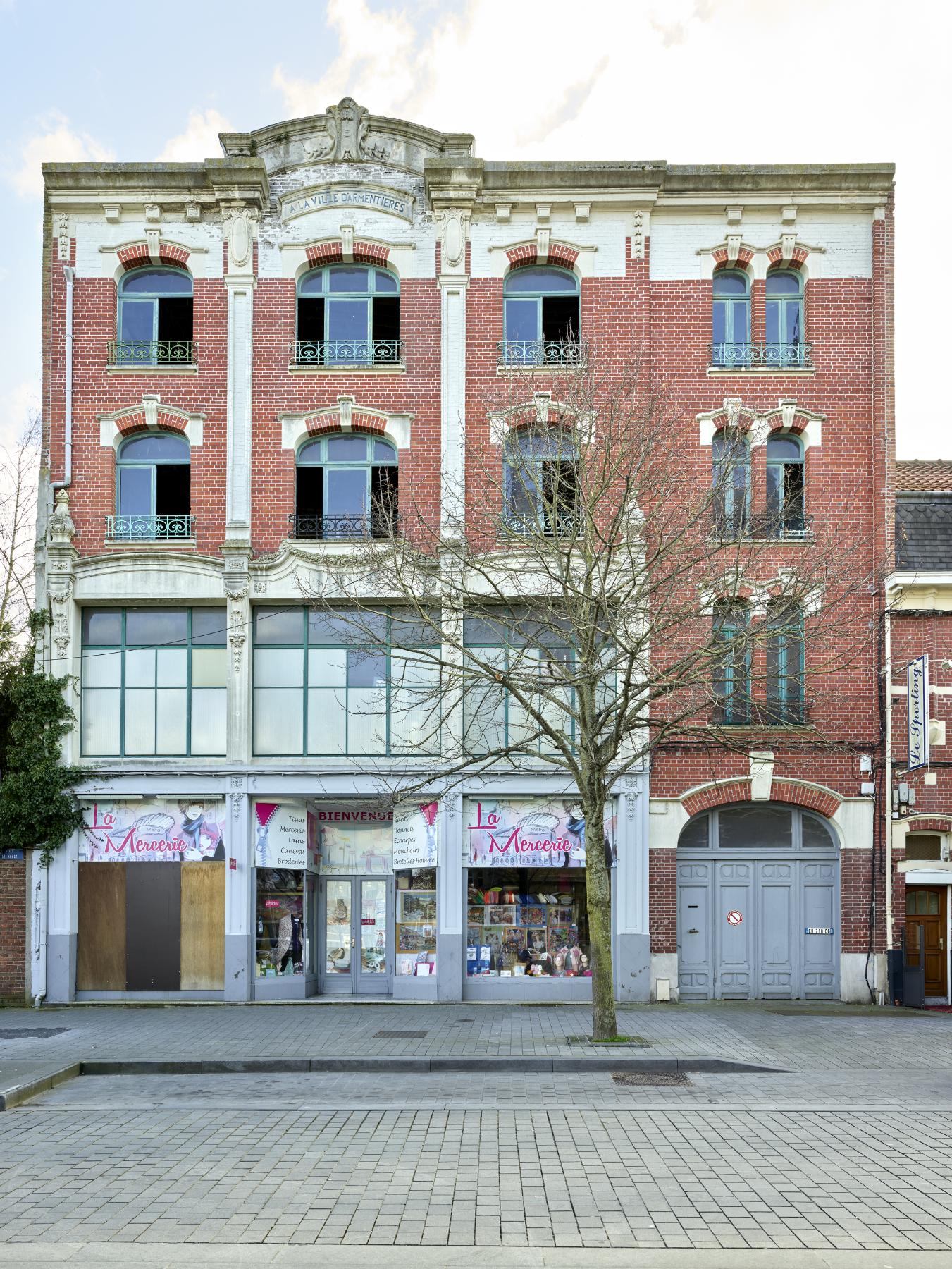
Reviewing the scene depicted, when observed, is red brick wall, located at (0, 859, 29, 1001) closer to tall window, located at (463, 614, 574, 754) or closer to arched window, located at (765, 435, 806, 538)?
tall window, located at (463, 614, 574, 754)

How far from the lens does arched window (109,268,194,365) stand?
71.7 feet

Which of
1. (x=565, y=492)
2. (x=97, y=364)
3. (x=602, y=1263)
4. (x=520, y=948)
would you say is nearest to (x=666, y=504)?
(x=565, y=492)

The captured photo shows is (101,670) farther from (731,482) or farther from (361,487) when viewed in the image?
(731,482)

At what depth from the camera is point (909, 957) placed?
20.9 metres

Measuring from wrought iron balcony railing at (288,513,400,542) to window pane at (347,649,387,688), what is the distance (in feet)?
6.43

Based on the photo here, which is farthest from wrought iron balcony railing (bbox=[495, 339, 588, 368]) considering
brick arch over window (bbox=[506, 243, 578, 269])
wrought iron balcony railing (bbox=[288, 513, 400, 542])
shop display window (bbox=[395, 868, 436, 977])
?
shop display window (bbox=[395, 868, 436, 977])

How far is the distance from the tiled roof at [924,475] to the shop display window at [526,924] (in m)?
9.07

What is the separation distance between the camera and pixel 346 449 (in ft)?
70.9

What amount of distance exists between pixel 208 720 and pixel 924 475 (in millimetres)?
13755

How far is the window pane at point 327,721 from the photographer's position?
2091 centimetres

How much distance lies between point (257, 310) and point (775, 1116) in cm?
1560

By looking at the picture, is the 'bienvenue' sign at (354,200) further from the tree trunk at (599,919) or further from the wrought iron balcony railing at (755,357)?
the tree trunk at (599,919)

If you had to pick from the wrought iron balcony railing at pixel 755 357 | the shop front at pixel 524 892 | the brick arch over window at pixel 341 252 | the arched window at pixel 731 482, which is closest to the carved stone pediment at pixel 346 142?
the brick arch over window at pixel 341 252

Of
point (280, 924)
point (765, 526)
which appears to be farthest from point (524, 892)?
point (765, 526)
